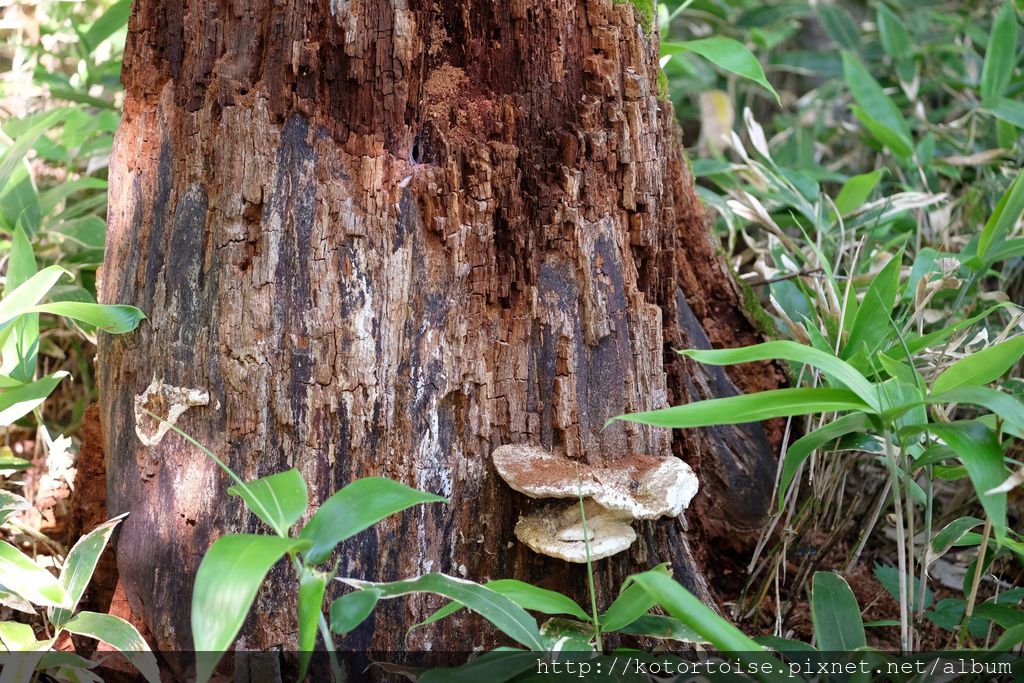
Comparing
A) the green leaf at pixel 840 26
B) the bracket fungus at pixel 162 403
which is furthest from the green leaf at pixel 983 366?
the green leaf at pixel 840 26

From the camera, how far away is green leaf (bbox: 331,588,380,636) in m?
1.19

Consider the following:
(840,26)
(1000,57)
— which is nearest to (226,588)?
(1000,57)

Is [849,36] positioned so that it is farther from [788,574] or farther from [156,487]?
[156,487]

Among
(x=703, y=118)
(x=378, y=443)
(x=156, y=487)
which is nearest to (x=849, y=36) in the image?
(x=703, y=118)

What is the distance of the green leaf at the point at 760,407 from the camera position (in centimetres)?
127

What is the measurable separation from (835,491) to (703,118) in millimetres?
2261

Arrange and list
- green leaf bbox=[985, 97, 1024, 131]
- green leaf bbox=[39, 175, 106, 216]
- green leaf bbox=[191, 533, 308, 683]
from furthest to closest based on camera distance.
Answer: green leaf bbox=[985, 97, 1024, 131] < green leaf bbox=[39, 175, 106, 216] < green leaf bbox=[191, 533, 308, 683]

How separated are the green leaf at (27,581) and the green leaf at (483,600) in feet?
2.02

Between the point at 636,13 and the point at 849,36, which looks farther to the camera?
the point at 849,36

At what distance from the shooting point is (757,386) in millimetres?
2359

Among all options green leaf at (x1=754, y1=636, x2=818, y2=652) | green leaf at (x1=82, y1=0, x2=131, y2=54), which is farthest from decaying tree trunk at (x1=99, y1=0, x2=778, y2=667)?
green leaf at (x1=82, y1=0, x2=131, y2=54)

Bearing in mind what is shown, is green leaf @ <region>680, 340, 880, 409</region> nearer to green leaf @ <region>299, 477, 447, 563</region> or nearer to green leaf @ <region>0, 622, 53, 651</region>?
green leaf @ <region>299, 477, 447, 563</region>

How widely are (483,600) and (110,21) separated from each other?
7.28 ft

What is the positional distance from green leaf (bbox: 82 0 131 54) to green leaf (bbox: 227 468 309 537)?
1.82 meters
